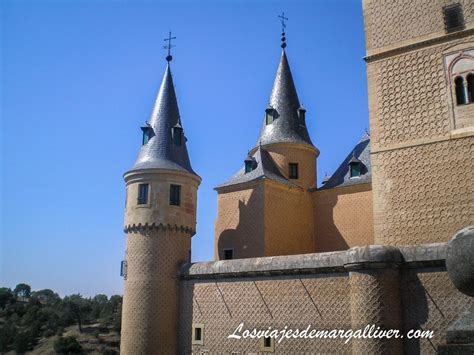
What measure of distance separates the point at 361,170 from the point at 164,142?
8.71 metres

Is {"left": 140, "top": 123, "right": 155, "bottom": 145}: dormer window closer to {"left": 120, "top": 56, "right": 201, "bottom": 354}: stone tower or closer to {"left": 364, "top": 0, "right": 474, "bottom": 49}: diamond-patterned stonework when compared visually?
{"left": 120, "top": 56, "right": 201, "bottom": 354}: stone tower

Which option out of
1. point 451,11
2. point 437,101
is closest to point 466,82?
point 437,101

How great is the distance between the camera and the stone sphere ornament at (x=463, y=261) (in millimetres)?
6586

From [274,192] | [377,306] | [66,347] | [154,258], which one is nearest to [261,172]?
[274,192]

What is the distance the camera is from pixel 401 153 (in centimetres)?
1492

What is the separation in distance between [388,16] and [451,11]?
200 cm

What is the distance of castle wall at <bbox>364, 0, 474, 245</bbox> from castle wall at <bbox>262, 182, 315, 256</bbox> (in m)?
6.20

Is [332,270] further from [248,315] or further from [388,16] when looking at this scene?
[388,16]

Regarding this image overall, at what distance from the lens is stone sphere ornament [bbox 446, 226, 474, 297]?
659cm

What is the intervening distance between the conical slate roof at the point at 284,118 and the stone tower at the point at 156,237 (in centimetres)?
527

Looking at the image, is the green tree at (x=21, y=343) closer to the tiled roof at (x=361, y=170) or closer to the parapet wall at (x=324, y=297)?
the parapet wall at (x=324, y=297)

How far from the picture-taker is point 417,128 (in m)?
14.8

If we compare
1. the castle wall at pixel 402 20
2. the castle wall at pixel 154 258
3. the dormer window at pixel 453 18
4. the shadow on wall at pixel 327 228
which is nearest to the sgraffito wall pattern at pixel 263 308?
the castle wall at pixel 154 258

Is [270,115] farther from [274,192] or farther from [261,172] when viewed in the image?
[274,192]
